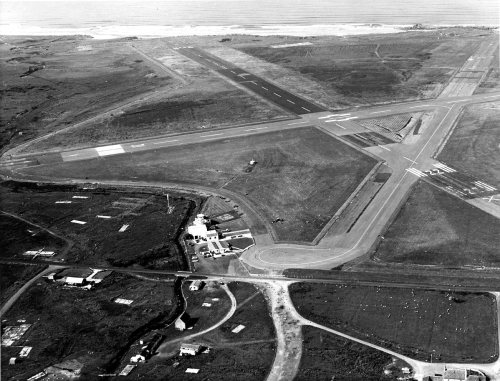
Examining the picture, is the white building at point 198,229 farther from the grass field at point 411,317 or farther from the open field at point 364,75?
the open field at point 364,75

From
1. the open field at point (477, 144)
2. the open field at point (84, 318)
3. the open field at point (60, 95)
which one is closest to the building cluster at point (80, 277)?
the open field at point (84, 318)

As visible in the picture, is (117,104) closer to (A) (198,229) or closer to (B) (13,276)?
(A) (198,229)

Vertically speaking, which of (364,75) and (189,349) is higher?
(364,75)

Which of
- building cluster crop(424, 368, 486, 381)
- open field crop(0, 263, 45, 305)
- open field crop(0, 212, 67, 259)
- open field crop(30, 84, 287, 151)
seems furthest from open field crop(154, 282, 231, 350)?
open field crop(30, 84, 287, 151)

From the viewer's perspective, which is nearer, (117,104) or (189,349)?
(189,349)

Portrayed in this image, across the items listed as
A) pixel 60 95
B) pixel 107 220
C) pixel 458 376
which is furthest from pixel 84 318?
pixel 60 95

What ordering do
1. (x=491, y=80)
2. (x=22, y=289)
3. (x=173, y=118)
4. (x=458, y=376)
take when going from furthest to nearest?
(x=491, y=80) < (x=173, y=118) < (x=22, y=289) < (x=458, y=376)
